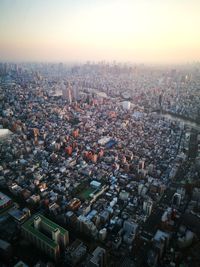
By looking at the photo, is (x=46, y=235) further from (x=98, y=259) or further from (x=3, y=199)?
(x=3, y=199)

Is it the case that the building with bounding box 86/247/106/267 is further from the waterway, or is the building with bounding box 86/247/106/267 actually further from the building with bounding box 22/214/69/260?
the waterway

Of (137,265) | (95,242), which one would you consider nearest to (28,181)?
(95,242)

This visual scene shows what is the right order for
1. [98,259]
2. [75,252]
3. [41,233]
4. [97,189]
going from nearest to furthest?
[98,259], [75,252], [41,233], [97,189]

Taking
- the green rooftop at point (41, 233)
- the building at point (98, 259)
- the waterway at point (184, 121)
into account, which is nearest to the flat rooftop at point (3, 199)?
the green rooftop at point (41, 233)

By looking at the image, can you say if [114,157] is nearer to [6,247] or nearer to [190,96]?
[6,247]

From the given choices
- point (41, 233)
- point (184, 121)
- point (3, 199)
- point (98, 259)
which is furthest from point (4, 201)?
point (184, 121)

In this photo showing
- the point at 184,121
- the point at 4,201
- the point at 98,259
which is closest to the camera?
the point at 98,259
